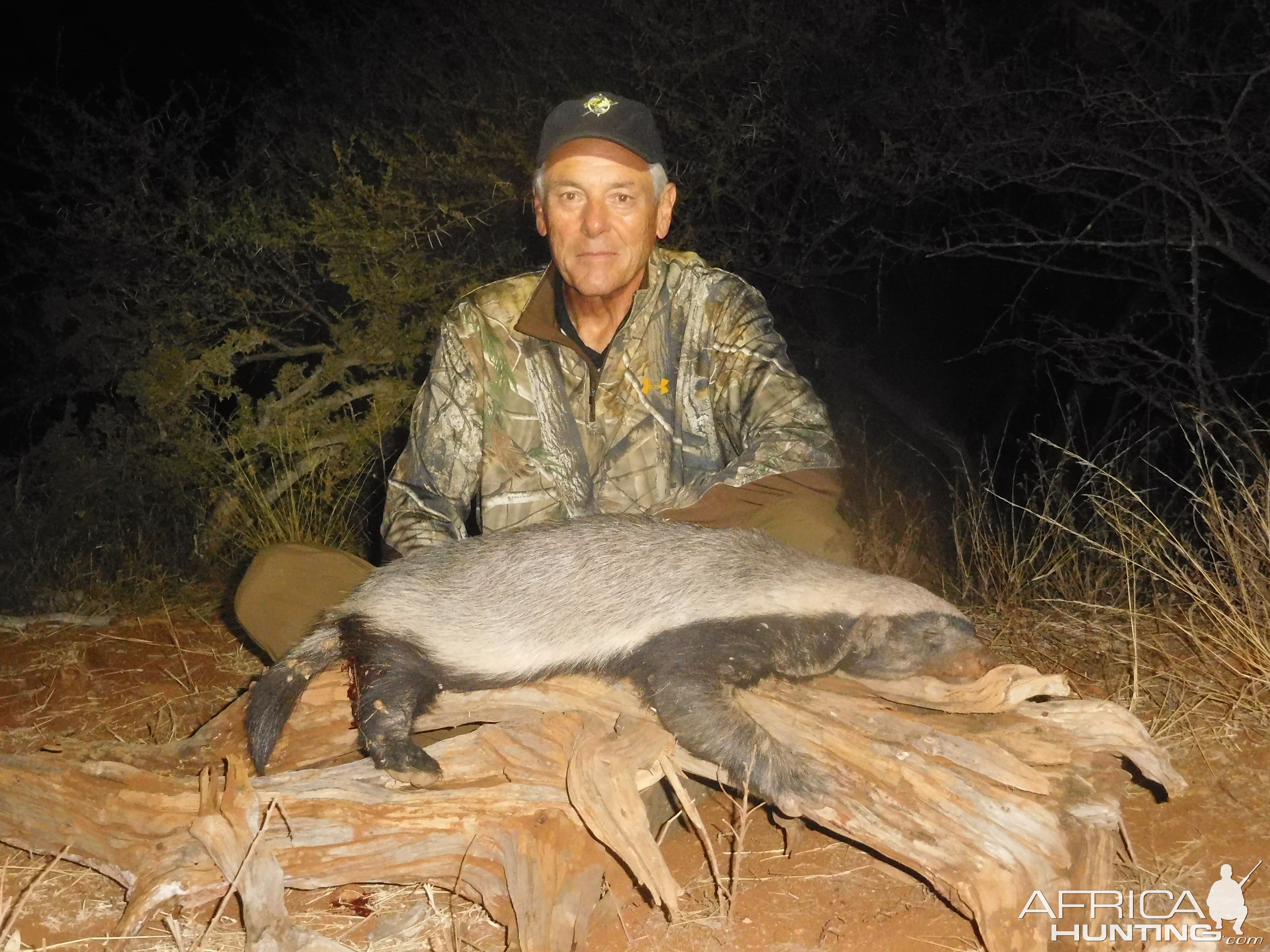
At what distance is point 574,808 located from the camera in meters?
2.95

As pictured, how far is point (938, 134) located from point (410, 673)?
194 inches

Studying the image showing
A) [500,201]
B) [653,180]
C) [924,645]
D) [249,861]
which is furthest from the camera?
[500,201]

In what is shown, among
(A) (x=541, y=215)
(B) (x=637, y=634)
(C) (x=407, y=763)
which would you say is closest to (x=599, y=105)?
(A) (x=541, y=215)

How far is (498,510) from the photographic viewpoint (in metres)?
4.39

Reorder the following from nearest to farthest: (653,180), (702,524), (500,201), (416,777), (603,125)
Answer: (416,777) → (702,524) → (603,125) → (653,180) → (500,201)

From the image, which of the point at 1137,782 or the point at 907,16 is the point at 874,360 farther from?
the point at 1137,782

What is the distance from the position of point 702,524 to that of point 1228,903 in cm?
191

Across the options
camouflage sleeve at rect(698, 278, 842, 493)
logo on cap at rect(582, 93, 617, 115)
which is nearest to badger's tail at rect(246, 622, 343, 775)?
camouflage sleeve at rect(698, 278, 842, 493)

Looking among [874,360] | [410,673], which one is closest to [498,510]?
[410,673]

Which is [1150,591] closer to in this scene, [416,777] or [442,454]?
[442,454]

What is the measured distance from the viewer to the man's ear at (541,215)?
14.2 ft

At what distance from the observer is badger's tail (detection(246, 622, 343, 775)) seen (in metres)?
3.21

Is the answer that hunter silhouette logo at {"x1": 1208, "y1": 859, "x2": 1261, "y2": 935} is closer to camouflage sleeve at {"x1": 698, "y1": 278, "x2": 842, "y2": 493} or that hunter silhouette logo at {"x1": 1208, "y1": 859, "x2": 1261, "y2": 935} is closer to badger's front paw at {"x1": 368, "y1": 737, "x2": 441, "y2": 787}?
camouflage sleeve at {"x1": 698, "y1": 278, "x2": 842, "y2": 493}

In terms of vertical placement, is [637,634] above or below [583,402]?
below
